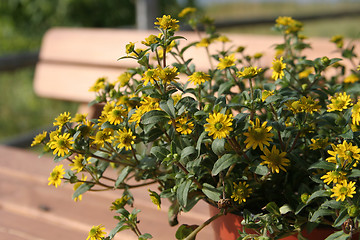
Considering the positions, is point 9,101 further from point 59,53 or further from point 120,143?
point 120,143

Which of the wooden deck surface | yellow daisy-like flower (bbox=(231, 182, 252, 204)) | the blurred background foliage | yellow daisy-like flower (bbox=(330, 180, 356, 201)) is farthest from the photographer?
the blurred background foliage

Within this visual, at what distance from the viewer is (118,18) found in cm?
453

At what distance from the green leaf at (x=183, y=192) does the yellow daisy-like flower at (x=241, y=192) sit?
8 centimetres

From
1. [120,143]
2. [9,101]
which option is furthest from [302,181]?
[9,101]

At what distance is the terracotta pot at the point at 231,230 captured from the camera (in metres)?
0.79

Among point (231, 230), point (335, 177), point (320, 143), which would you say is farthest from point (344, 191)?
point (231, 230)

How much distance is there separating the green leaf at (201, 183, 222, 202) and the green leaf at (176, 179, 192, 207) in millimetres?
38

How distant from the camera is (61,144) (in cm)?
81

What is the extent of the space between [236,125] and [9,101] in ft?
14.8

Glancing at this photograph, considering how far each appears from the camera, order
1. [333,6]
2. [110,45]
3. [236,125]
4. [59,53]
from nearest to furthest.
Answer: [236,125]
[110,45]
[59,53]
[333,6]

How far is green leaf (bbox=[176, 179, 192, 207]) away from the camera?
2.51 ft

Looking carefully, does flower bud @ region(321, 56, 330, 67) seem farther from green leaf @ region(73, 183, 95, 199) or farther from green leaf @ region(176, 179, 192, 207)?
green leaf @ region(73, 183, 95, 199)

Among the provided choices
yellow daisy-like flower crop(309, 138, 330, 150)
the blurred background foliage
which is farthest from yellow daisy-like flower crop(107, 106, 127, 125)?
the blurred background foliage

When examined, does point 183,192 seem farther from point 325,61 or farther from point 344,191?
point 325,61
